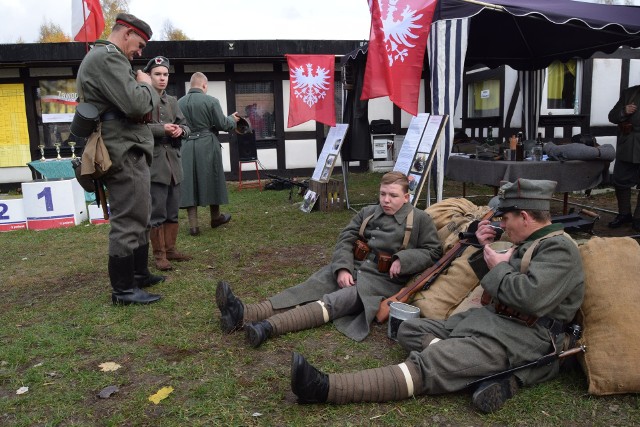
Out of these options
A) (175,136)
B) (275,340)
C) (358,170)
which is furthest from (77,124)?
(358,170)

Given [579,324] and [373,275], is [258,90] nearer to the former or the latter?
[373,275]

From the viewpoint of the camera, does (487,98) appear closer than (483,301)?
No

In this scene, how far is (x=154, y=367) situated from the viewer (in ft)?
9.73

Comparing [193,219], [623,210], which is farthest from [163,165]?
[623,210]

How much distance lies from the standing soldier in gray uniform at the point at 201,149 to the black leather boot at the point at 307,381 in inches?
174

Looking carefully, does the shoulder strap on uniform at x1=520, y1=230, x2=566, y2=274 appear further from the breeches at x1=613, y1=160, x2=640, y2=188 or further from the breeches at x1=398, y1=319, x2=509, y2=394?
the breeches at x1=613, y1=160, x2=640, y2=188

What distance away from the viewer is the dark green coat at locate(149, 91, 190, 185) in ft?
15.5

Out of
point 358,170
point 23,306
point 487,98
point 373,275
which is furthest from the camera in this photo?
point 358,170

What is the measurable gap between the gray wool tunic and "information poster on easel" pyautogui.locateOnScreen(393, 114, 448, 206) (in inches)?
91.5

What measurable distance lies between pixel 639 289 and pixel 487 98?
10.6m

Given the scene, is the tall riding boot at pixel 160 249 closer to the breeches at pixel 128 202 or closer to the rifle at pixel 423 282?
the breeches at pixel 128 202

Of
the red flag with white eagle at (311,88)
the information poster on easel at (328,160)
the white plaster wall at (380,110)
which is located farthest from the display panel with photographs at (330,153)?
the white plaster wall at (380,110)

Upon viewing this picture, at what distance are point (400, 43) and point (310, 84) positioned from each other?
3512 millimetres

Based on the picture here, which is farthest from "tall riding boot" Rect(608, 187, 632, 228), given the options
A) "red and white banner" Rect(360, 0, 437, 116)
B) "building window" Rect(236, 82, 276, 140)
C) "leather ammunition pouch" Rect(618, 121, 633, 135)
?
"building window" Rect(236, 82, 276, 140)
